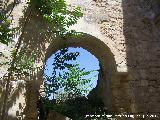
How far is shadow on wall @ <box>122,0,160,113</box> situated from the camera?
7598mm

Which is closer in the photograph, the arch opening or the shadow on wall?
the shadow on wall

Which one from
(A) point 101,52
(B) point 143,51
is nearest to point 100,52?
(A) point 101,52

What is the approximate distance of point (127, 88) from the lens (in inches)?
302

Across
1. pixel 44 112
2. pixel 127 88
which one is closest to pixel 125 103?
pixel 127 88

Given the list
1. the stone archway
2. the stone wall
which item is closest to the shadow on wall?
the stone wall

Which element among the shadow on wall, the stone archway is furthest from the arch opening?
the shadow on wall

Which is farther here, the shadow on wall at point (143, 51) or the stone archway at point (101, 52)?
the stone archway at point (101, 52)

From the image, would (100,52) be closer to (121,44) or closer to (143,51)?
(121,44)

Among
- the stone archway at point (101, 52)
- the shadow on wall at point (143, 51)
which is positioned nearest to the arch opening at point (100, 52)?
the stone archway at point (101, 52)

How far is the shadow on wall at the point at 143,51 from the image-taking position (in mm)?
7598

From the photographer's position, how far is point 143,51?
8.03 m

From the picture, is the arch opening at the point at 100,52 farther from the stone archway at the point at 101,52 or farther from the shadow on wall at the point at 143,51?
the shadow on wall at the point at 143,51

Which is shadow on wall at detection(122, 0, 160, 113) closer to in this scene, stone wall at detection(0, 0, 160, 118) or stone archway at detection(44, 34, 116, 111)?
stone wall at detection(0, 0, 160, 118)

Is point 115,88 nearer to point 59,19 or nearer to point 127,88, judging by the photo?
point 127,88
